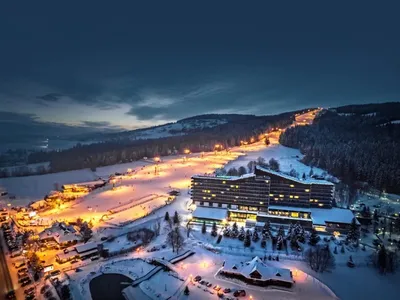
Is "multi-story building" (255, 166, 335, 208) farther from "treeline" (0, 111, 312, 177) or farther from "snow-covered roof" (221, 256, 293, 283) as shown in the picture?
"treeline" (0, 111, 312, 177)

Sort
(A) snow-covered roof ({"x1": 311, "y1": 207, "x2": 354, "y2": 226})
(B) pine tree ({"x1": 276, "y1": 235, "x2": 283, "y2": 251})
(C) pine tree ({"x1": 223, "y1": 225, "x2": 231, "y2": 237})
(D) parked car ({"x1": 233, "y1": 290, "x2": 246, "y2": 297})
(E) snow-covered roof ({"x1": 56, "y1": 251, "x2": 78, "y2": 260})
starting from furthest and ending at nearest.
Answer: (A) snow-covered roof ({"x1": 311, "y1": 207, "x2": 354, "y2": 226}) → (C) pine tree ({"x1": 223, "y1": 225, "x2": 231, "y2": 237}) → (B) pine tree ({"x1": 276, "y1": 235, "x2": 283, "y2": 251}) → (E) snow-covered roof ({"x1": 56, "y1": 251, "x2": 78, "y2": 260}) → (D) parked car ({"x1": 233, "y1": 290, "x2": 246, "y2": 297})

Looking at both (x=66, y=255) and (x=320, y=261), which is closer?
(x=320, y=261)

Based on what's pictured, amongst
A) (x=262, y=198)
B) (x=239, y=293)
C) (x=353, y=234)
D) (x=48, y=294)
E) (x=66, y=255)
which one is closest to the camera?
(x=239, y=293)

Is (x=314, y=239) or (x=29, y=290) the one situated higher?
(x=314, y=239)

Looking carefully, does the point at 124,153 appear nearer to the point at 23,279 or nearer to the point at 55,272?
the point at 55,272

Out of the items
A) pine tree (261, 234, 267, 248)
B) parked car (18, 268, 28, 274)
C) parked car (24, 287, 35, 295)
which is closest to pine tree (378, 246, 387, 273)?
pine tree (261, 234, 267, 248)

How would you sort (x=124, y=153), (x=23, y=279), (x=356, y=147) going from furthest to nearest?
(x=124, y=153) → (x=356, y=147) → (x=23, y=279)

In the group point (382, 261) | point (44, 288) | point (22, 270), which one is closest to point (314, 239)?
point (382, 261)
